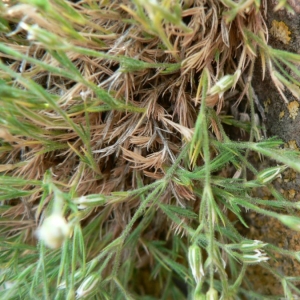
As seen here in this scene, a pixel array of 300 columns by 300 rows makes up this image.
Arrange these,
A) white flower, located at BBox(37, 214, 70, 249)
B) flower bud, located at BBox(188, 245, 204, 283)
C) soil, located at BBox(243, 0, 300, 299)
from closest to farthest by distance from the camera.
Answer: white flower, located at BBox(37, 214, 70, 249)
flower bud, located at BBox(188, 245, 204, 283)
soil, located at BBox(243, 0, 300, 299)

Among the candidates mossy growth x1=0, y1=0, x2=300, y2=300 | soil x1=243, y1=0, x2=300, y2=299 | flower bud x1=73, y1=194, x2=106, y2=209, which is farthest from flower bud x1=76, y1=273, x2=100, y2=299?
soil x1=243, y1=0, x2=300, y2=299

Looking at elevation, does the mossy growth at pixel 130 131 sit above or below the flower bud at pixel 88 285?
above

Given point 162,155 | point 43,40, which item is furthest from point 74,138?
point 43,40

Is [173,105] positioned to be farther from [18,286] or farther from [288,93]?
[18,286]

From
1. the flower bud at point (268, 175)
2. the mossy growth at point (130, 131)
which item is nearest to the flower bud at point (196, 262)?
the mossy growth at point (130, 131)

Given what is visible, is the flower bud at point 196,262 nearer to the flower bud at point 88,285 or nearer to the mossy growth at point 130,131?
the mossy growth at point 130,131

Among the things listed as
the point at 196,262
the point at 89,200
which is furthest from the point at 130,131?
the point at 196,262

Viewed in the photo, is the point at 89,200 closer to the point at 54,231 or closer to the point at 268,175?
the point at 54,231

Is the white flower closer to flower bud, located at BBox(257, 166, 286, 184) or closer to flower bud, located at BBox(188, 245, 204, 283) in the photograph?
flower bud, located at BBox(188, 245, 204, 283)

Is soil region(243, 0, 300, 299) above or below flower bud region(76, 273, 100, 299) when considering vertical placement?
above
